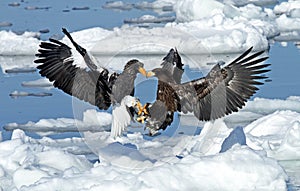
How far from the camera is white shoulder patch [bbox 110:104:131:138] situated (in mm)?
5660

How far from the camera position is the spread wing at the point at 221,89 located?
583cm

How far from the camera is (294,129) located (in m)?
6.06

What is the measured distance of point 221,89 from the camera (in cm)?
588

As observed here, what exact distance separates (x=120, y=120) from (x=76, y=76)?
0.57 m

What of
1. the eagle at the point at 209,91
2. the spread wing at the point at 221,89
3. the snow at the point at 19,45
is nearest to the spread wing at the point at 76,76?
the eagle at the point at 209,91

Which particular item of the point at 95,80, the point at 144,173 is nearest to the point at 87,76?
the point at 95,80

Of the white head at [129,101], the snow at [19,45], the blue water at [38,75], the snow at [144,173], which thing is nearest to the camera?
the snow at [144,173]

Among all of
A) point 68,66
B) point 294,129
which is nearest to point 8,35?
point 68,66

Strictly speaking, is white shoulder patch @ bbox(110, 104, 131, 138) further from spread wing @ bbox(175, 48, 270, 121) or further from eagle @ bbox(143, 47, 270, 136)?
spread wing @ bbox(175, 48, 270, 121)

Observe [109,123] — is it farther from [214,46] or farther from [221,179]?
[214,46]

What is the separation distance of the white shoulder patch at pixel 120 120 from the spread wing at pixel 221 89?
392mm

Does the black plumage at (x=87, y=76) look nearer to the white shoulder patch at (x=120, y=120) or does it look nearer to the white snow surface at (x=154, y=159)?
the white shoulder patch at (x=120, y=120)

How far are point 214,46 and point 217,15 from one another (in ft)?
3.76

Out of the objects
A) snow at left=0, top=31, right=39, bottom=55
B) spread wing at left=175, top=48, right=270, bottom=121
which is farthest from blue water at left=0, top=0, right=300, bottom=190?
spread wing at left=175, top=48, right=270, bottom=121
